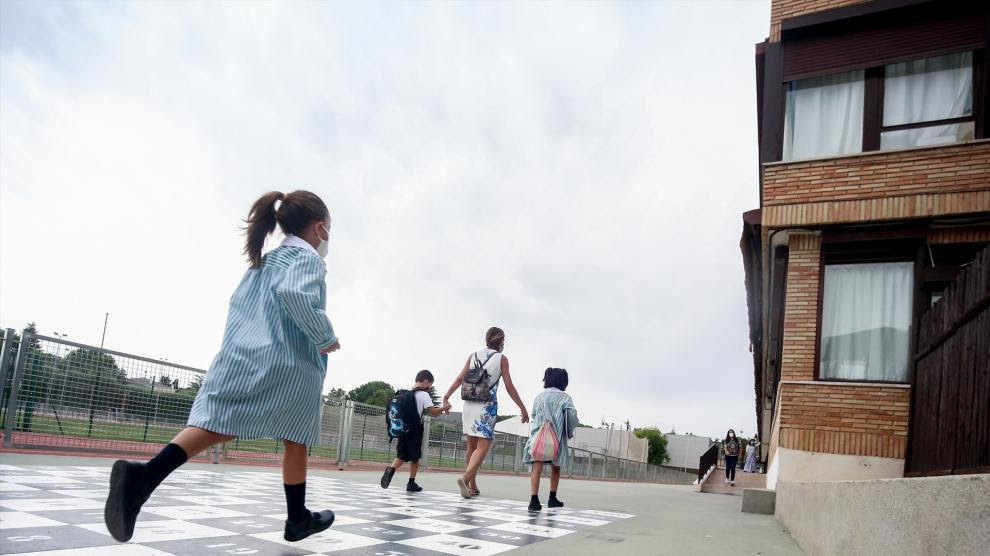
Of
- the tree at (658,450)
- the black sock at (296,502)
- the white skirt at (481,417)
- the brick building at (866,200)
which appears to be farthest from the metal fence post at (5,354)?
the tree at (658,450)

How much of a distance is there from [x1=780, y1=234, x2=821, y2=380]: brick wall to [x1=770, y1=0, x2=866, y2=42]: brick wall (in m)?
3.63

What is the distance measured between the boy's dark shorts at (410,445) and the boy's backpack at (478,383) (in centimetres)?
86

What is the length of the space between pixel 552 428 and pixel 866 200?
234 inches

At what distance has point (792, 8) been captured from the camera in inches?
459

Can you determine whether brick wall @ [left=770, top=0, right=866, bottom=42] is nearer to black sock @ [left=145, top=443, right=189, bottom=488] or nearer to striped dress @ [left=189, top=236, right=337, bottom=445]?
striped dress @ [left=189, top=236, right=337, bottom=445]

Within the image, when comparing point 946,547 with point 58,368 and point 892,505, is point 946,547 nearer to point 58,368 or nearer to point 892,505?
point 892,505

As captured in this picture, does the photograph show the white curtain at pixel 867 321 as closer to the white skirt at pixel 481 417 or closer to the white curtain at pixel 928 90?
the white curtain at pixel 928 90

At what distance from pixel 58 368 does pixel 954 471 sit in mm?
9673

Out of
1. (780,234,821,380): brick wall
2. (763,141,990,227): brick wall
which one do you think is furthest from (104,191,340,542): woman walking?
(763,141,990,227): brick wall

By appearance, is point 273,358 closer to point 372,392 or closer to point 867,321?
point 867,321

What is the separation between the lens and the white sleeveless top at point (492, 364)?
7750mm

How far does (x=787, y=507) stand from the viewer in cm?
712

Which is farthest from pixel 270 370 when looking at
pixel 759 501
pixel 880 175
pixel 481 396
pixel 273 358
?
pixel 880 175

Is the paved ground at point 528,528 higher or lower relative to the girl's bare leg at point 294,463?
lower
